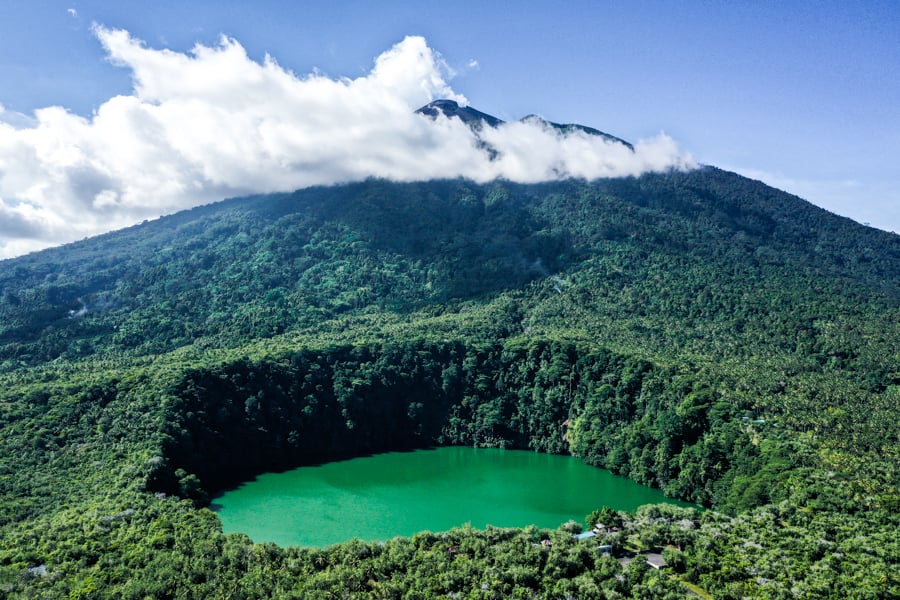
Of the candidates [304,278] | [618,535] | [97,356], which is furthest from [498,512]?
[304,278]

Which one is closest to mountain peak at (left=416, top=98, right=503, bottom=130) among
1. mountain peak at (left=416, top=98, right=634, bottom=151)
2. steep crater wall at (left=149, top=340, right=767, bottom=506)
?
mountain peak at (left=416, top=98, right=634, bottom=151)

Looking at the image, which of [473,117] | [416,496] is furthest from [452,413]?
[473,117]

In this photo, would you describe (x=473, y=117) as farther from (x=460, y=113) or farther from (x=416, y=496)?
(x=416, y=496)

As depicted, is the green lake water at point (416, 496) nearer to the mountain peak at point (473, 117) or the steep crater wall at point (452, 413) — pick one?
the steep crater wall at point (452, 413)

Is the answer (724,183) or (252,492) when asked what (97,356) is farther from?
(724,183)

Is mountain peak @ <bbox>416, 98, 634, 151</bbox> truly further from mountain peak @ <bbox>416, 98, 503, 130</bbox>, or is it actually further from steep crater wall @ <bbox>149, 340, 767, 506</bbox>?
steep crater wall @ <bbox>149, 340, 767, 506</bbox>

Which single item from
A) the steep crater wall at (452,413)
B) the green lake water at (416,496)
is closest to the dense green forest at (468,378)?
the steep crater wall at (452,413)
